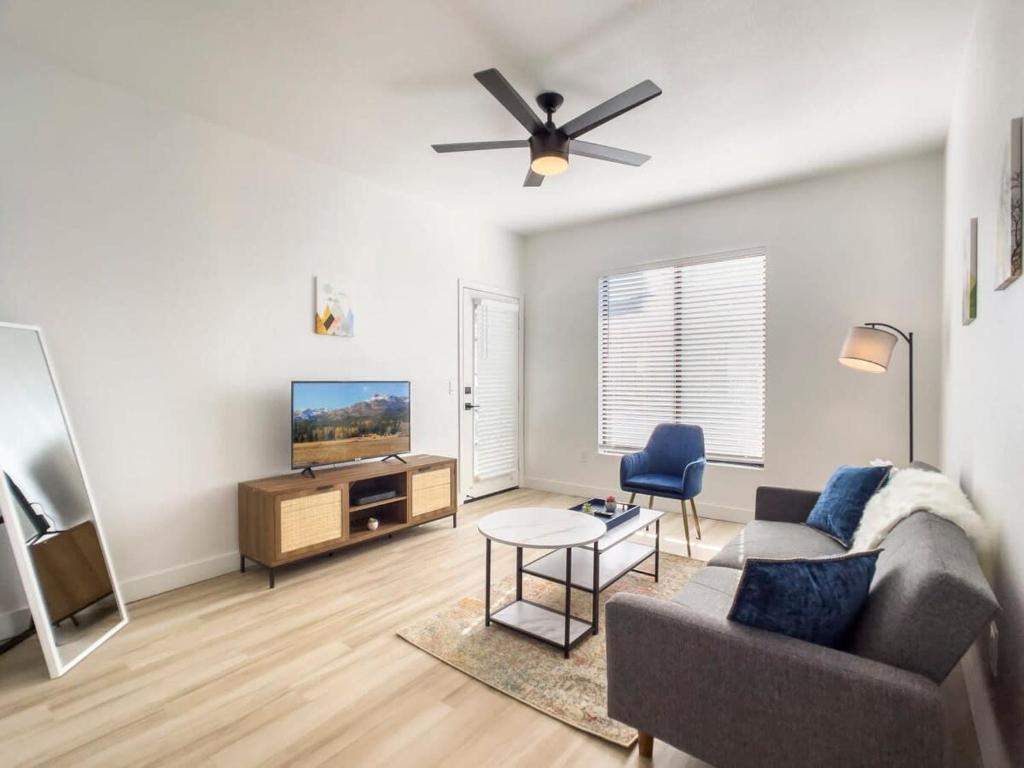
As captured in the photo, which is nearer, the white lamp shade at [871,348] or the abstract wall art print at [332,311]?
the white lamp shade at [871,348]

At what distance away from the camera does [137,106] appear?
2.80m

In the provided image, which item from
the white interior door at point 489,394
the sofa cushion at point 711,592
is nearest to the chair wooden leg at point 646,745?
the sofa cushion at point 711,592

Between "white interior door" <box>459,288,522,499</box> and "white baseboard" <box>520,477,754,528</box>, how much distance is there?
0.88 ft

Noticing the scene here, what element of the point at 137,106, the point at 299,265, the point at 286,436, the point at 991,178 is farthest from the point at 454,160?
the point at 991,178

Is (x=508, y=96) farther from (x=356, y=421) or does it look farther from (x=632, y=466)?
(x=632, y=466)

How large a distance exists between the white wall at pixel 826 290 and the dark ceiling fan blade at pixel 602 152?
74.0 inches

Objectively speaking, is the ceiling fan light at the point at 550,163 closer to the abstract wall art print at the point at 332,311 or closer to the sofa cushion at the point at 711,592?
the abstract wall art print at the point at 332,311

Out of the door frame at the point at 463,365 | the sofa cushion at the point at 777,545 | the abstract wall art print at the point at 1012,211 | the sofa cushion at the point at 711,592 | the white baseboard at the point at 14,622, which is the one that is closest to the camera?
the abstract wall art print at the point at 1012,211

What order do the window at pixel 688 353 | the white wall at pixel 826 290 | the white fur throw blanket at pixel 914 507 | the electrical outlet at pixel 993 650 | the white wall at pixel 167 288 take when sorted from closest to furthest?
the electrical outlet at pixel 993 650 → the white fur throw blanket at pixel 914 507 → the white wall at pixel 167 288 → the white wall at pixel 826 290 → the window at pixel 688 353

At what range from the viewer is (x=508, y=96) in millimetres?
2254

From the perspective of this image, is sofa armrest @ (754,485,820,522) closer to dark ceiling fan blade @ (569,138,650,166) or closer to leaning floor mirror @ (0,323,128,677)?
dark ceiling fan blade @ (569,138,650,166)

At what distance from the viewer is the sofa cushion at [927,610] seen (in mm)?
1151

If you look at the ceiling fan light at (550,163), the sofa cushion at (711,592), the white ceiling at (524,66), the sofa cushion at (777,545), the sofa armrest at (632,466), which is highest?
the white ceiling at (524,66)

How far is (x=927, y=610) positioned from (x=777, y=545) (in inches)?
46.9
